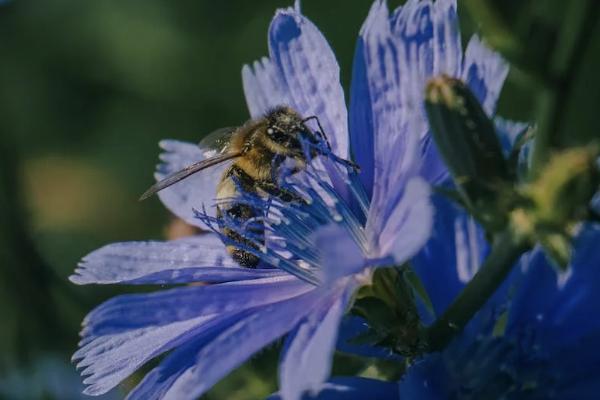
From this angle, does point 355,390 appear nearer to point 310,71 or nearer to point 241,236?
point 241,236

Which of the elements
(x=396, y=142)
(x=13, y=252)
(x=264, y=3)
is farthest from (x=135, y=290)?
(x=396, y=142)

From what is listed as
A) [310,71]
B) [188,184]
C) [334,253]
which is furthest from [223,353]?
[188,184]

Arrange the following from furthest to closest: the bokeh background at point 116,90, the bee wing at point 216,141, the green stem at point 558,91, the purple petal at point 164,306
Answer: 1. the bokeh background at point 116,90
2. the bee wing at point 216,141
3. the purple petal at point 164,306
4. the green stem at point 558,91

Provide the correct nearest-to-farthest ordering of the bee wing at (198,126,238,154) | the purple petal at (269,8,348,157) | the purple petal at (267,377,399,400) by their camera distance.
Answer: the purple petal at (267,377,399,400)
the purple petal at (269,8,348,157)
the bee wing at (198,126,238,154)

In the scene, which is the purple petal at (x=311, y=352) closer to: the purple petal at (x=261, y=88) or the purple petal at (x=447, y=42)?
the purple petal at (x=447, y=42)

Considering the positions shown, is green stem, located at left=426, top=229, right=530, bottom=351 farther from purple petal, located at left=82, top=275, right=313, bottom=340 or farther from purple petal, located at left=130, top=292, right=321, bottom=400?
purple petal, located at left=82, top=275, right=313, bottom=340

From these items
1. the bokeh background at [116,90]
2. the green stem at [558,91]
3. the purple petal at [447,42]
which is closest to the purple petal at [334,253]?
the green stem at [558,91]

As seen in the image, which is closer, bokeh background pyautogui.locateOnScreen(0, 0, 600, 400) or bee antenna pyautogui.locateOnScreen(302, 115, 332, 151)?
bee antenna pyautogui.locateOnScreen(302, 115, 332, 151)

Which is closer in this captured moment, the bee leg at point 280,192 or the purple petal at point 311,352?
the purple petal at point 311,352

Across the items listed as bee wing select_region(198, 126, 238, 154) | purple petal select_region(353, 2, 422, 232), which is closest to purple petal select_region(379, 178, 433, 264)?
purple petal select_region(353, 2, 422, 232)
